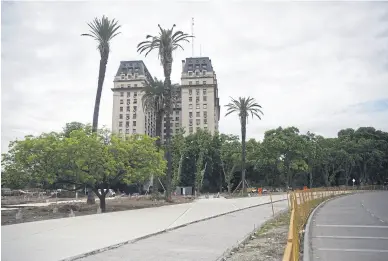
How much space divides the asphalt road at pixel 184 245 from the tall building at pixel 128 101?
371ft

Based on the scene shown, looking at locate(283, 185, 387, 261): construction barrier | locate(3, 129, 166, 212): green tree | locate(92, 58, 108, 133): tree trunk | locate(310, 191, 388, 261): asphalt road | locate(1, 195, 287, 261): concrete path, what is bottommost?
locate(310, 191, 388, 261): asphalt road

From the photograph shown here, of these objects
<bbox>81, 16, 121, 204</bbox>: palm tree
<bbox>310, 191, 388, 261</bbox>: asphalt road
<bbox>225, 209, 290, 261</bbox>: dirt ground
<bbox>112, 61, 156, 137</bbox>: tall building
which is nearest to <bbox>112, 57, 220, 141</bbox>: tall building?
<bbox>112, 61, 156, 137</bbox>: tall building

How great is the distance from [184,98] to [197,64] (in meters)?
12.9

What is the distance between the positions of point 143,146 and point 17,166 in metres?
7.82

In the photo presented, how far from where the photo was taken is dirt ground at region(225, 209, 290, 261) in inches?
339

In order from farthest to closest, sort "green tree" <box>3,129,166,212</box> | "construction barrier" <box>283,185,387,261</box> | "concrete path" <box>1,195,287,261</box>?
1. "green tree" <box>3,129,166,212</box>
2. "concrete path" <box>1,195,287,261</box>
3. "construction barrier" <box>283,185,387,261</box>

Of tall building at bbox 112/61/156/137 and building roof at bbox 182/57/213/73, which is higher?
building roof at bbox 182/57/213/73

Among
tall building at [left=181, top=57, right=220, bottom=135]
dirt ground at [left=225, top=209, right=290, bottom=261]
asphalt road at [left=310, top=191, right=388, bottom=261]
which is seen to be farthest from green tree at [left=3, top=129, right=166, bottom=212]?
tall building at [left=181, top=57, right=220, bottom=135]

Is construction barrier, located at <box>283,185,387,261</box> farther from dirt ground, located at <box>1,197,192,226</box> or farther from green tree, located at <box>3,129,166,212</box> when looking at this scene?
dirt ground, located at <box>1,197,192,226</box>

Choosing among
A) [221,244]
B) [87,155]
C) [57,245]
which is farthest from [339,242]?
[87,155]

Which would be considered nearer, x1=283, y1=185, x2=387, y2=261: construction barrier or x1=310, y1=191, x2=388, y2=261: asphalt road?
x1=283, y1=185, x2=387, y2=261: construction barrier

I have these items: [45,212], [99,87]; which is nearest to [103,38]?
[99,87]

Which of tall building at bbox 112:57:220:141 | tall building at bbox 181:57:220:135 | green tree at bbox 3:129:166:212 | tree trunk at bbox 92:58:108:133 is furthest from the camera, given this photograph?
tall building at bbox 112:57:220:141

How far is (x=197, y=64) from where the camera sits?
129 metres
